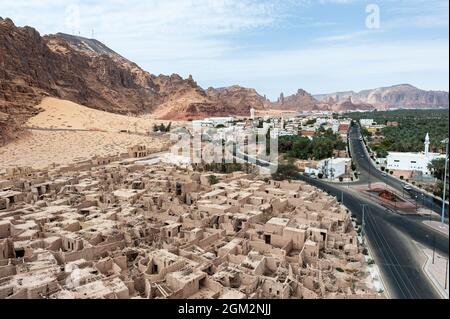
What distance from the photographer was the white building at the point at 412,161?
26281 millimetres

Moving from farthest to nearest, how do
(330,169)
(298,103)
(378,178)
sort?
(298,103) → (330,169) → (378,178)

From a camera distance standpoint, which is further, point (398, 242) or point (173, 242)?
point (398, 242)

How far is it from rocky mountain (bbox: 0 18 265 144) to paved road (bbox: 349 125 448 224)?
102 ft

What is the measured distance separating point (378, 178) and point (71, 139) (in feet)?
98.4

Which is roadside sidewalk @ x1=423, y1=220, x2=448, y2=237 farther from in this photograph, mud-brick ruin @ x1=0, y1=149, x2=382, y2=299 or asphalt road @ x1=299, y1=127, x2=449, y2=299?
mud-brick ruin @ x1=0, y1=149, x2=382, y2=299

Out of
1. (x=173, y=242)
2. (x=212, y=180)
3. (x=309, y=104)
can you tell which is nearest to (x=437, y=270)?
(x=173, y=242)

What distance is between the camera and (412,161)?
26.9 m

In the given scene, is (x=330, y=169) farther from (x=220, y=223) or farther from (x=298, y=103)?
(x=298, y=103)

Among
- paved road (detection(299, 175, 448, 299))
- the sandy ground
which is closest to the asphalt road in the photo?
paved road (detection(299, 175, 448, 299))

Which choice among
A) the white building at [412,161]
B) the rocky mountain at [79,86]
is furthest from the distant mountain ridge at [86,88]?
the white building at [412,161]

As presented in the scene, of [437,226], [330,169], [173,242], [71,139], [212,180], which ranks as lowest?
[437,226]

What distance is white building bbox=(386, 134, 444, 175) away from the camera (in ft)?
86.2

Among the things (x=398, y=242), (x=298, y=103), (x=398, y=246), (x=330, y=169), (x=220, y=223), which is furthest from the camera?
(x=298, y=103)
